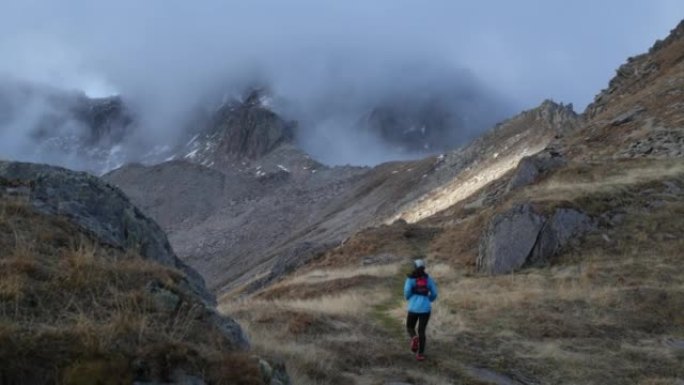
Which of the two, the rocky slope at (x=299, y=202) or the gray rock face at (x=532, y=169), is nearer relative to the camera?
the gray rock face at (x=532, y=169)

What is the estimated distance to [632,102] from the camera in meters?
46.7

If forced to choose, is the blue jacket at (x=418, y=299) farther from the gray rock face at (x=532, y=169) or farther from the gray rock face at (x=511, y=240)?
the gray rock face at (x=532, y=169)

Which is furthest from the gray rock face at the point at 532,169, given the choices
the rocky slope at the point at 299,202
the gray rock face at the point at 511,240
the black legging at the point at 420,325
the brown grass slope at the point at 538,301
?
the black legging at the point at 420,325

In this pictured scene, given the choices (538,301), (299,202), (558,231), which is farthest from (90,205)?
(299,202)

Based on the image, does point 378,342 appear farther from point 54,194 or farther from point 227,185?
point 227,185

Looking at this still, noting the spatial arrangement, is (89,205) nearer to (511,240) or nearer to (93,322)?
(93,322)

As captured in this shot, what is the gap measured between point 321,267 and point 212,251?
294 feet

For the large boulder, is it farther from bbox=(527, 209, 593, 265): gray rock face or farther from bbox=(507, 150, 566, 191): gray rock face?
bbox=(507, 150, 566, 191): gray rock face

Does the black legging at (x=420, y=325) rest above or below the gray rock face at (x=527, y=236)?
below

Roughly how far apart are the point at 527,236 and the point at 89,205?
17544 mm

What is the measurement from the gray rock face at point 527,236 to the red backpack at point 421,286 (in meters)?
11.6

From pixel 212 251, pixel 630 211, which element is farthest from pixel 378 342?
pixel 212 251

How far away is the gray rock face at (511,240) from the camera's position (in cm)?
2478

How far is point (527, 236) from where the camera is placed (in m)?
25.0
